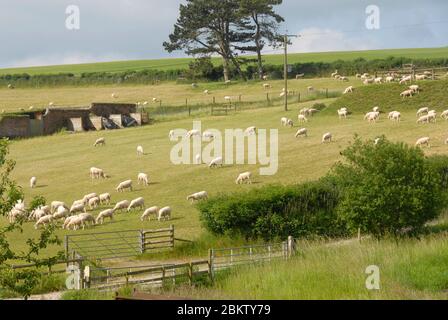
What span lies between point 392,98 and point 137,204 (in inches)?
1252

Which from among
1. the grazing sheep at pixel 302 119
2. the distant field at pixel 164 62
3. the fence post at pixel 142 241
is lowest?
the fence post at pixel 142 241

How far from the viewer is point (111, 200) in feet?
155

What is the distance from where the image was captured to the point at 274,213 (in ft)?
124

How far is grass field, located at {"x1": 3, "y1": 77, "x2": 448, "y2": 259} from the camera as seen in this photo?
46438mm

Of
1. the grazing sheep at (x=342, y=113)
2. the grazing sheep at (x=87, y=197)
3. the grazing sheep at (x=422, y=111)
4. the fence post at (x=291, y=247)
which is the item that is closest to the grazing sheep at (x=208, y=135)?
the grazing sheep at (x=342, y=113)

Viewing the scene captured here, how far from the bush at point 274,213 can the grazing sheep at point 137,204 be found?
658cm

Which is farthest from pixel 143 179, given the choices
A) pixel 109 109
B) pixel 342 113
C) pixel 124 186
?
pixel 109 109

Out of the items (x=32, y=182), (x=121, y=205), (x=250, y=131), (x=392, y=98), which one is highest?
(x=392, y=98)

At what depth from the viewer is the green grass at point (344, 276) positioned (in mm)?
24109

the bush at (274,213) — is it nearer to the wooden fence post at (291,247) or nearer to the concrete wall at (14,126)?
the wooden fence post at (291,247)

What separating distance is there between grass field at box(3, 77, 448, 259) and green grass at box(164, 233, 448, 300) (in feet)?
31.5

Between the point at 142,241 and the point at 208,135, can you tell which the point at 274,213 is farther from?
the point at 208,135

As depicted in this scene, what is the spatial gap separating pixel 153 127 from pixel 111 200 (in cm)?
2982
